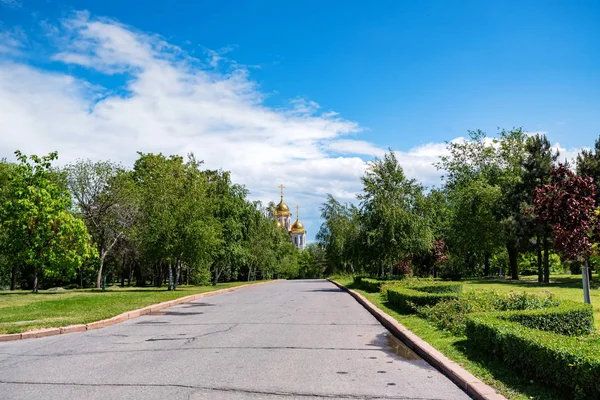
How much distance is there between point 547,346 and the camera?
603 cm

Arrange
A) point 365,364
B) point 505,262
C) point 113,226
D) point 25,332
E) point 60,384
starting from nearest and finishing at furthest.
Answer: point 60,384
point 365,364
point 25,332
point 113,226
point 505,262

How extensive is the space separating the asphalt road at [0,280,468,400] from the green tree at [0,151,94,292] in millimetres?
17206

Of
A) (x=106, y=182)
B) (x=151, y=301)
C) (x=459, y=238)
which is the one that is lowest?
(x=151, y=301)

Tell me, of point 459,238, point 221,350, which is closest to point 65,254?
point 221,350

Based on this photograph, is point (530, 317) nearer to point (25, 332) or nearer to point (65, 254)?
point (25, 332)

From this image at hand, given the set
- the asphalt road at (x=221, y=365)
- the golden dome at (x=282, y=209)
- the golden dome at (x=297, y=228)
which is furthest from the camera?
the golden dome at (x=297, y=228)

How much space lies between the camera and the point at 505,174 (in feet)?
168

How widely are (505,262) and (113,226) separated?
48427 mm

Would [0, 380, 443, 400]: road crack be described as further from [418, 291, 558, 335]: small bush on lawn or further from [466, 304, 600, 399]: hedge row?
[418, 291, 558, 335]: small bush on lawn

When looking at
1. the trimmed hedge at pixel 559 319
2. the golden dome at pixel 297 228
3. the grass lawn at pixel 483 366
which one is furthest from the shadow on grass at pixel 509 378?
the golden dome at pixel 297 228

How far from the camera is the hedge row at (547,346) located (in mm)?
5262

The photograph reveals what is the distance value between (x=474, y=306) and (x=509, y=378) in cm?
550

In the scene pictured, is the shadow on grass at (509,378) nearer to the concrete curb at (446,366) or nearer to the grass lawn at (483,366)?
the grass lawn at (483,366)

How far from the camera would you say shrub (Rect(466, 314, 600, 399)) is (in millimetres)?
5191
